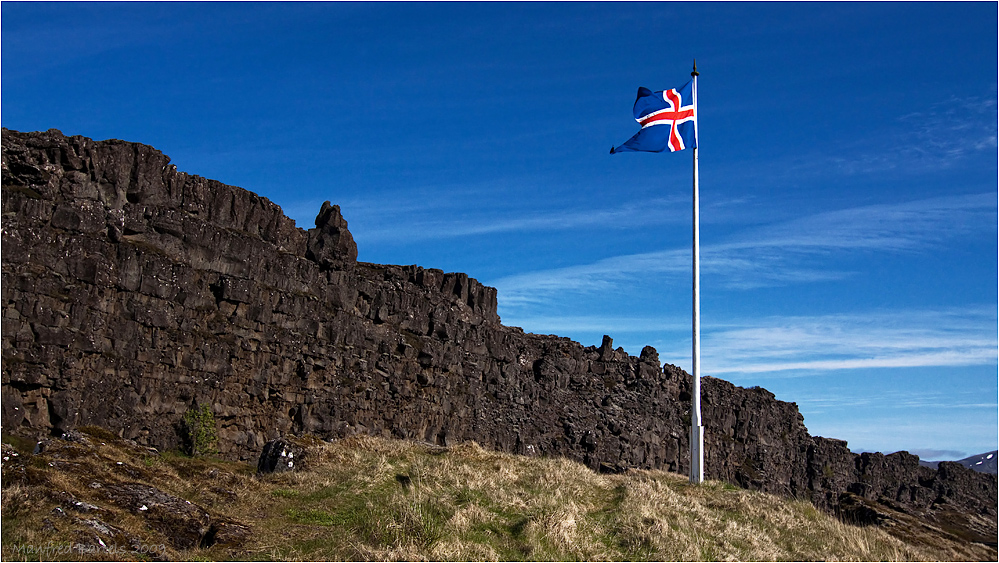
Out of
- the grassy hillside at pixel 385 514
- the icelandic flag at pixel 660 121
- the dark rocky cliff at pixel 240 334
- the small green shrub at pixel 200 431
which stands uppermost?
the icelandic flag at pixel 660 121

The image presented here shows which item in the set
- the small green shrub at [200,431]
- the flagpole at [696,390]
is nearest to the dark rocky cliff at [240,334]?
the small green shrub at [200,431]

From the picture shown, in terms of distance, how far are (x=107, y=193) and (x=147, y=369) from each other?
14.9 ft

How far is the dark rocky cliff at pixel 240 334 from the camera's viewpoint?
70.8ft

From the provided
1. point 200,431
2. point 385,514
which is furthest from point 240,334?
point 385,514

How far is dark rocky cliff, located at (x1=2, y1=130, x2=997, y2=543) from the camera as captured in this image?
21.6 meters

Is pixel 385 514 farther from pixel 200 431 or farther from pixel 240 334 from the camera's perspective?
pixel 240 334

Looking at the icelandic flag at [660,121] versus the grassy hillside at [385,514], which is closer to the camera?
the grassy hillside at [385,514]

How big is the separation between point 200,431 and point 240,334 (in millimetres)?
3218

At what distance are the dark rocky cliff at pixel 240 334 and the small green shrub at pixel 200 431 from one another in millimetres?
260

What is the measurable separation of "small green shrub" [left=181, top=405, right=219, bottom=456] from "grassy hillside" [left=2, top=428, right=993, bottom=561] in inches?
42.4

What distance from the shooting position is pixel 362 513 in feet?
54.4

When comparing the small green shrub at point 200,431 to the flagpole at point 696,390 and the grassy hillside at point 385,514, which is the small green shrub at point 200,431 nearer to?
the grassy hillside at point 385,514

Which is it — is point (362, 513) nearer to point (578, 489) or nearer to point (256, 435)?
point (578, 489)

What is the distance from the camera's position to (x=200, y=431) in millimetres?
24344
